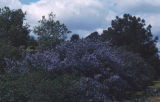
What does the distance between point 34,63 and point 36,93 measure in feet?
9.28

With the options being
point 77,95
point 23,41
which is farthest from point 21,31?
point 77,95

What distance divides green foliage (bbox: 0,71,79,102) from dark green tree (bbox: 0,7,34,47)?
20.9 m

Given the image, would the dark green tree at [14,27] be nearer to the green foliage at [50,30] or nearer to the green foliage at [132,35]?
the green foliage at [50,30]

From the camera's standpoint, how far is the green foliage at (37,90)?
8500 mm

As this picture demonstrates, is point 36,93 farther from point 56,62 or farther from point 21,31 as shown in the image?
point 21,31

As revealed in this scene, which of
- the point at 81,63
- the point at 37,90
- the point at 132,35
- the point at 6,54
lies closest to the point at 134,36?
the point at 132,35

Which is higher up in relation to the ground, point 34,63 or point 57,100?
point 34,63

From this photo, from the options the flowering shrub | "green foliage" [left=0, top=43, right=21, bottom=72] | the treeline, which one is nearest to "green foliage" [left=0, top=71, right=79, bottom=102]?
the treeline

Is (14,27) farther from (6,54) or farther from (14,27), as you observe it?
(6,54)

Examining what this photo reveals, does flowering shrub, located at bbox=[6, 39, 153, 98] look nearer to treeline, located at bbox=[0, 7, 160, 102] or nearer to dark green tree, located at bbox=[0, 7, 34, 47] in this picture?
treeline, located at bbox=[0, 7, 160, 102]

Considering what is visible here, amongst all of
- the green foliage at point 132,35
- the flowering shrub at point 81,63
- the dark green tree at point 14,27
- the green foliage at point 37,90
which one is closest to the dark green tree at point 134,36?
the green foliage at point 132,35

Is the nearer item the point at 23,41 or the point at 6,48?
the point at 6,48

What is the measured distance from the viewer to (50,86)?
8.77 metres

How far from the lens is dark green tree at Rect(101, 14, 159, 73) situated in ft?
119
